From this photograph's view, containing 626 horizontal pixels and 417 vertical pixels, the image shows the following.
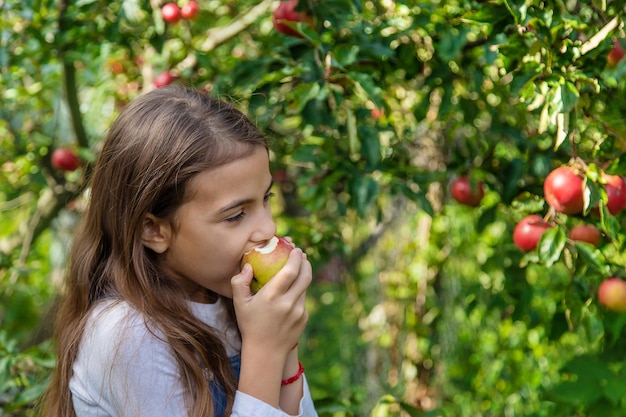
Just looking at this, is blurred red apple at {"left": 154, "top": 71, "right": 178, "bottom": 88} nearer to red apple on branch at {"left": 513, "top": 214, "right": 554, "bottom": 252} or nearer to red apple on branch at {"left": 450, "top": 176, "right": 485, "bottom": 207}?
red apple on branch at {"left": 450, "top": 176, "right": 485, "bottom": 207}

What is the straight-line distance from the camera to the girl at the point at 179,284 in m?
1.22

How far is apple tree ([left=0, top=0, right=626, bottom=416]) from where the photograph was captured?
1.68 m

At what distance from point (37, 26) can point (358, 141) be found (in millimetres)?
1094

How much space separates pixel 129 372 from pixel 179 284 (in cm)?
20

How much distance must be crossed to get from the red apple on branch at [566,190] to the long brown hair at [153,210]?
0.64 m

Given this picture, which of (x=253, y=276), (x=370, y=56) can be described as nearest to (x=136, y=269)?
(x=253, y=276)

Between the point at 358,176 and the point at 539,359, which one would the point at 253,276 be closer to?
the point at 358,176

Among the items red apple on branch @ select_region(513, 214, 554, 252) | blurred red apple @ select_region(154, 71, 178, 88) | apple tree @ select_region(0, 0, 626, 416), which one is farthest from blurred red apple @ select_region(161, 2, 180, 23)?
red apple on branch @ select_region(513, 214, 554, 252)

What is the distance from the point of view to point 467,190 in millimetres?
2086

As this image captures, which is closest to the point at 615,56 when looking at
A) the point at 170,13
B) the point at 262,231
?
the point at 262,231

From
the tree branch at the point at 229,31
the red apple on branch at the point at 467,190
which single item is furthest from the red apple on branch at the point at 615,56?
the tree branch at the point at 229,31

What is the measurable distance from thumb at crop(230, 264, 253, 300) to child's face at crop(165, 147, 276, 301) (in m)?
0.04

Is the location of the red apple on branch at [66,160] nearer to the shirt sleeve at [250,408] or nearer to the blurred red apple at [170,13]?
the blurred red apple at [170,13]

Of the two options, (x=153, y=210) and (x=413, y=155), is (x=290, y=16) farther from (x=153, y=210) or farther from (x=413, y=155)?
(x=153, y=210)
